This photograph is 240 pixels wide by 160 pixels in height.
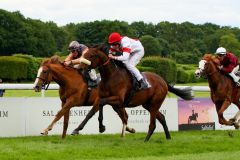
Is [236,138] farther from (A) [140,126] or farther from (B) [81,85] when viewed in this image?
(B) [81,85]

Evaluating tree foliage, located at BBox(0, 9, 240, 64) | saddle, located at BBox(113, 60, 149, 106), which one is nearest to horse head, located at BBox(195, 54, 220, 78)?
saddle, located at BBox(113, 60, 149, 106)

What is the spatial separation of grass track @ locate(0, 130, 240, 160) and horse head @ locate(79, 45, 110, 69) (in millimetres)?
1376

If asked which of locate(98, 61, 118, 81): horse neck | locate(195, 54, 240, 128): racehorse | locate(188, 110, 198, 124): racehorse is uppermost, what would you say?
locate(98, 61, 118, 81): horse neck

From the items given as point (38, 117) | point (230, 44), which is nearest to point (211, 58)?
point (38, 117)

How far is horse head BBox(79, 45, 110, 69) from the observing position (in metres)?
9.39

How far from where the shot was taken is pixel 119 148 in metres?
9.02

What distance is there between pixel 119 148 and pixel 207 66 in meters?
3.83

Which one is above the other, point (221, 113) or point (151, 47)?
point (221, 113)

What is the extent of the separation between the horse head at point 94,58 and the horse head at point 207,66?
9.58 feet

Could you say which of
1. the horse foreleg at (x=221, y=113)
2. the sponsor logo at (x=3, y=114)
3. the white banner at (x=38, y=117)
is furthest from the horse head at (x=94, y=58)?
the horse foreleg at (x=221, y=113)

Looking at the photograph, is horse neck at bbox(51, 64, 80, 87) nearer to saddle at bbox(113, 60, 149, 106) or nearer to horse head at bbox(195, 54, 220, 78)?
saddle at bbox(113, 60, 149, 106)

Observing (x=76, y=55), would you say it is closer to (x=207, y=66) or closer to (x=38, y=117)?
(x=38, y=117)

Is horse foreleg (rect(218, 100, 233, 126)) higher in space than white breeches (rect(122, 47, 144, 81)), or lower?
lower

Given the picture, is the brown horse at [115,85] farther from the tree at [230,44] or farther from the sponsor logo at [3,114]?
the tree at [230,44]
